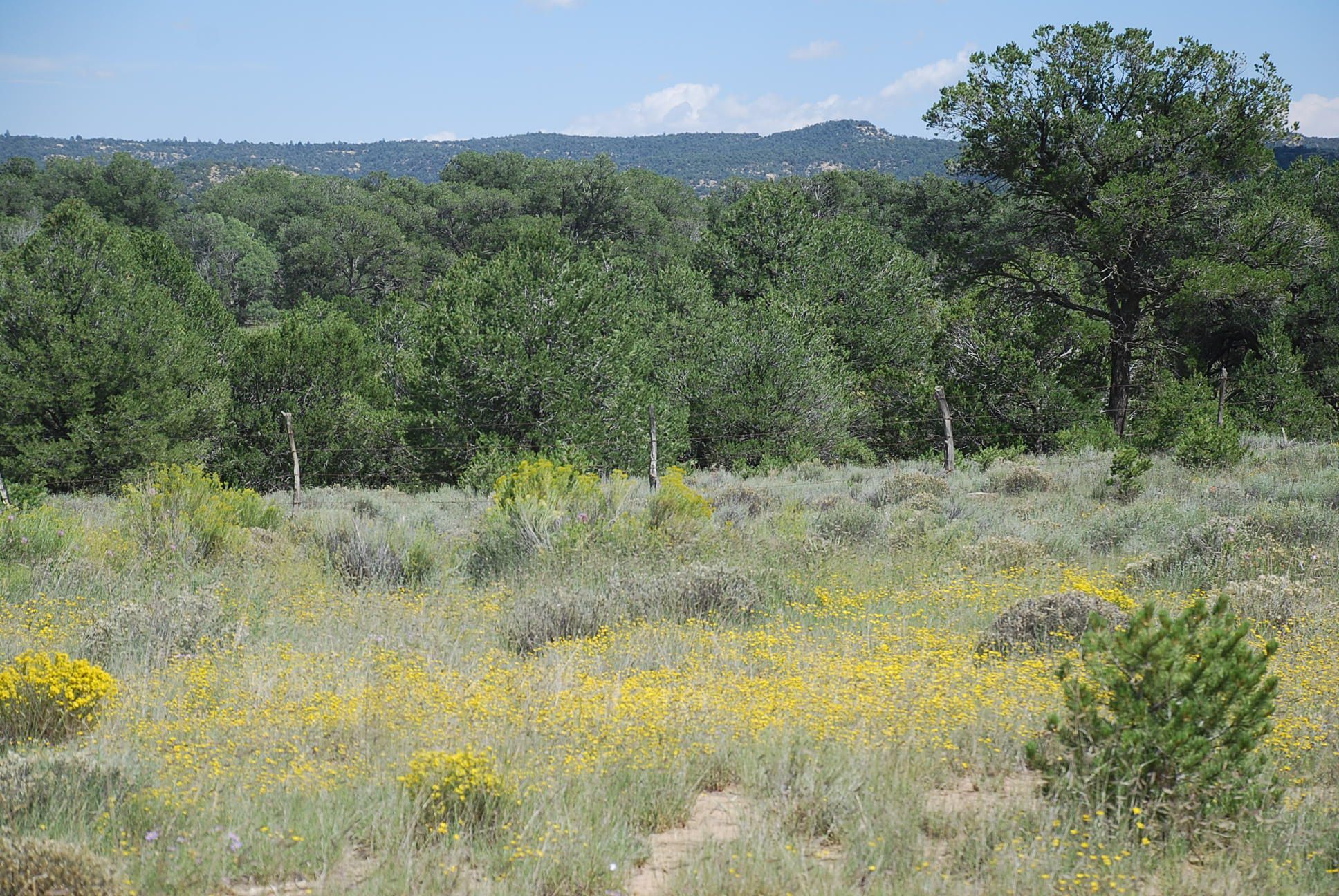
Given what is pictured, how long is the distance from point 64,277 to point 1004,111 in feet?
67.5

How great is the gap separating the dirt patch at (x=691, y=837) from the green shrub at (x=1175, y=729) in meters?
1.32

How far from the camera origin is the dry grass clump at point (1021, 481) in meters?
12.8

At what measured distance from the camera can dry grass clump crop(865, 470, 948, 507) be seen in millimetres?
12133

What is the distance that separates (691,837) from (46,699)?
3.30 metres

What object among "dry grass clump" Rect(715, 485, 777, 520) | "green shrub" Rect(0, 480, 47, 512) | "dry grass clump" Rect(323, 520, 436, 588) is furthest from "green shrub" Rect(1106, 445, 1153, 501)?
"green shrub" Rect(0, 480, 47, 512)

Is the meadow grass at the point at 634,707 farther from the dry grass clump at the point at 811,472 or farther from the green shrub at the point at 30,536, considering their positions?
the dry grass clump at the point at 811,472

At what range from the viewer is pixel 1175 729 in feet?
12.1

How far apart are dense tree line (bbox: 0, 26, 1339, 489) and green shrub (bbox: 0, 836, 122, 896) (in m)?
15.0

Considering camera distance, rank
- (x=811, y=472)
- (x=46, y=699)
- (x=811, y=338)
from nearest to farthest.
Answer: (x=46, y=699), (x=811, y=472), (x=811, y=338)

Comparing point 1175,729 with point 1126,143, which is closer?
point 1175,729

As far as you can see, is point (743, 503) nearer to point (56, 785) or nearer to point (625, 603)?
point (625, 603)

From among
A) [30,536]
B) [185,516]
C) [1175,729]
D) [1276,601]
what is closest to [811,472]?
[1276,601]

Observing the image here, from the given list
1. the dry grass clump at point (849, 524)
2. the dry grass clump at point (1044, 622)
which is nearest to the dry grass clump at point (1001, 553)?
the dry grass clump at point (849, 524)

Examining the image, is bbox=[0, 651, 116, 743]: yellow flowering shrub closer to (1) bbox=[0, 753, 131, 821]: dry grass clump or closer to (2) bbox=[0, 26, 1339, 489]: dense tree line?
(1) bbox=[0, 753, 131, 821]: dry grass clump
